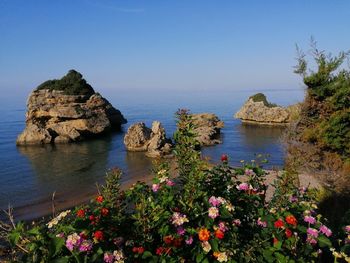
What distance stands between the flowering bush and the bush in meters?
61.4

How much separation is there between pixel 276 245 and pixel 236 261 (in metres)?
0.57

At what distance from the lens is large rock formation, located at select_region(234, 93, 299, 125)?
2734 inches

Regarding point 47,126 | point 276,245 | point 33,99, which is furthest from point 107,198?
point 33,99

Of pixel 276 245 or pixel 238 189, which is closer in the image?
pixel 276 245

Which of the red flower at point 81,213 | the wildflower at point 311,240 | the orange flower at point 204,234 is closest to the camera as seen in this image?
the orange flower at point 204,234

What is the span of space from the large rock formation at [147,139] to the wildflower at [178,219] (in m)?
36.3

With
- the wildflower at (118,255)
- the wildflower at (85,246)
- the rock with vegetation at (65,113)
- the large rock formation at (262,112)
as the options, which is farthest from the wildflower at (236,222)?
the large rock formation at (262,112)

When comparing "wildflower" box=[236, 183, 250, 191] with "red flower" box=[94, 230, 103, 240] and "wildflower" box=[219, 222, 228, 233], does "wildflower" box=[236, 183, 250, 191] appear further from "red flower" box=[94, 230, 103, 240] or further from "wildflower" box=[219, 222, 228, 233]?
"red flower" box=[94, 230, 103, 240]

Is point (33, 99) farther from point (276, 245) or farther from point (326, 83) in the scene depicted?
point (276, 245)

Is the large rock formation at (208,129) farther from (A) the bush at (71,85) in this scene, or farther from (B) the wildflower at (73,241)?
(B) the wildflower at (73,241)

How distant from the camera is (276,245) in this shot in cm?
452

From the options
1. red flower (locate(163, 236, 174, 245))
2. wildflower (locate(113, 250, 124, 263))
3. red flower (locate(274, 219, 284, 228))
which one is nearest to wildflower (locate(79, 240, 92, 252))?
wildflower (locate(113, 250, 124, 263))

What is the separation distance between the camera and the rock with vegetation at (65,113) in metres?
51.9

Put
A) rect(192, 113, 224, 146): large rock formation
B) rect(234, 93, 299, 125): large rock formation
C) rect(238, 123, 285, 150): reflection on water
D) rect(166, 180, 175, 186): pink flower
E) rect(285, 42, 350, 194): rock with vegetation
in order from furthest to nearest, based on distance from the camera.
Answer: rect(234, 93, 299, 125): large rock formation, rect(238, 123, 285, 150): reflection on water, rect(192, 113, 224, 146): large rock formation, rect(285, 42, 350, 194): rock with vegetation, rect(166, 180, 175, 186): pink flower
